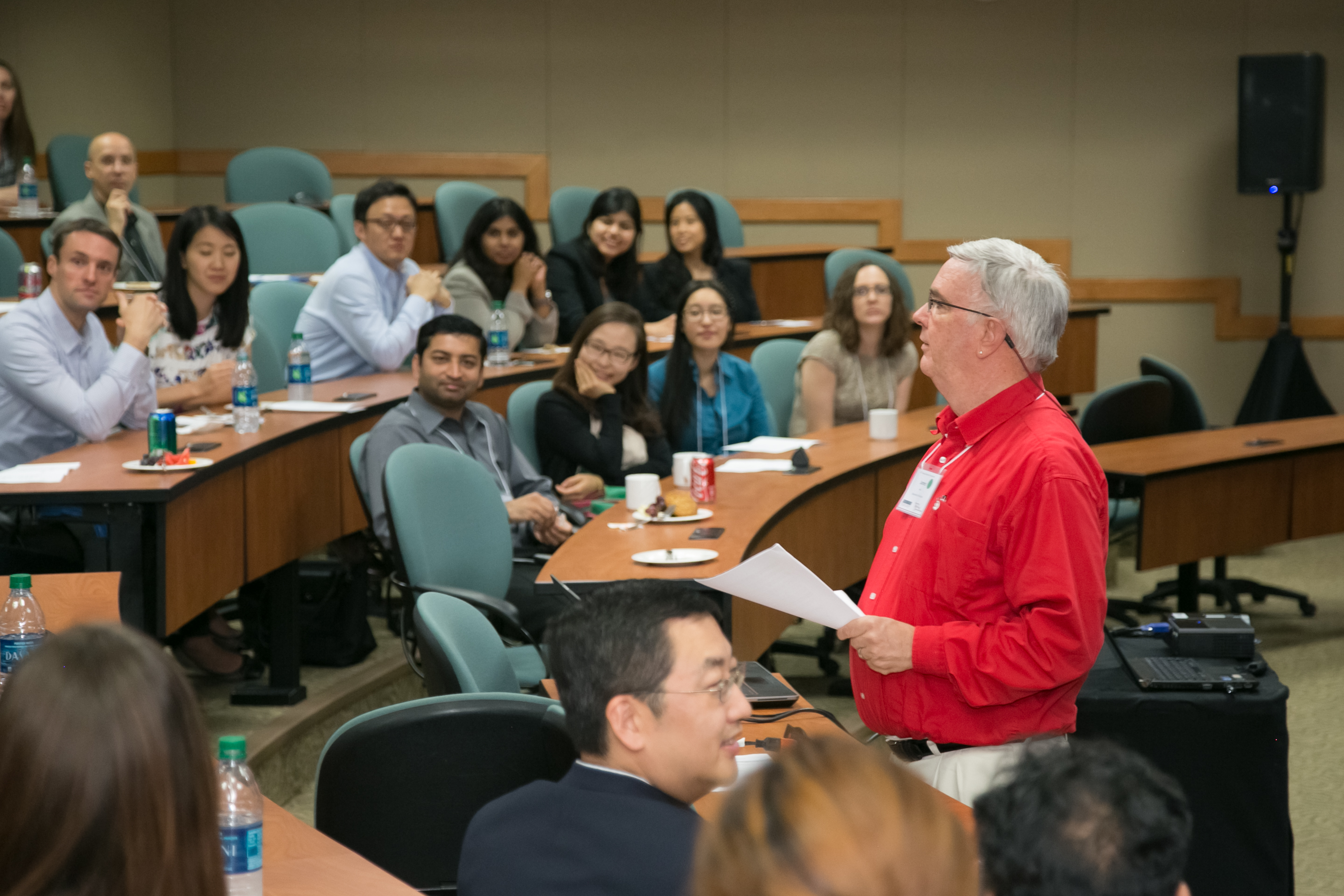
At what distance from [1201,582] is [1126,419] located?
2.20ft

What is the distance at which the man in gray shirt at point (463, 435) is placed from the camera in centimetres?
377

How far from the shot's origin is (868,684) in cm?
208

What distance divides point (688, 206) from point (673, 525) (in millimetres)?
3188

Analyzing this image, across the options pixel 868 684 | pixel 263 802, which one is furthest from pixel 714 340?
pixel 263 802

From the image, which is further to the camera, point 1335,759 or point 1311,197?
point 1311,197

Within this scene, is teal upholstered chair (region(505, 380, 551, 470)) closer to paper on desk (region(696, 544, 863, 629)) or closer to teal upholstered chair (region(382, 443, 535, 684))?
teal upholstered chair (region(382, 443, 535, 684))

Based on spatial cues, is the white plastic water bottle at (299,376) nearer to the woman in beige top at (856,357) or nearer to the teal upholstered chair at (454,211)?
the woman in beige top at (856,357)

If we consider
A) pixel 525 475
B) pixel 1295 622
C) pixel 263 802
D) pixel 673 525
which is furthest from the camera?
pixel 1295 622

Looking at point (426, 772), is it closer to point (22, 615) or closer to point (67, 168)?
point (22, 615)

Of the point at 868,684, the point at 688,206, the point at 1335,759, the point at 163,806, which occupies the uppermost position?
the point at 688,206

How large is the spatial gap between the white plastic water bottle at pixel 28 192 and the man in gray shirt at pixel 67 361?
2.68 meters

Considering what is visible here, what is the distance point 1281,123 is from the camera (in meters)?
7.57

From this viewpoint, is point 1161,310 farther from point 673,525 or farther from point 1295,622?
point 673,525

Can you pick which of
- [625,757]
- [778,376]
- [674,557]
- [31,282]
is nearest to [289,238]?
[31,282]
